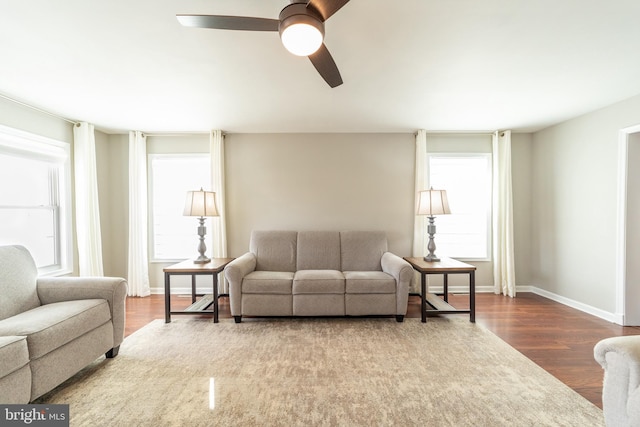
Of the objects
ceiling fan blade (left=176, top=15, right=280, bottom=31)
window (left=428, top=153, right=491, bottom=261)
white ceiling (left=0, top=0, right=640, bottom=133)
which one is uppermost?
white ceiling (left=0, top=0, right=640, bottom=133)

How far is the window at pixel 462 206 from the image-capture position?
4.30 m

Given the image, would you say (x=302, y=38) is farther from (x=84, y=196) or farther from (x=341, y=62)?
(x=84, y=196)

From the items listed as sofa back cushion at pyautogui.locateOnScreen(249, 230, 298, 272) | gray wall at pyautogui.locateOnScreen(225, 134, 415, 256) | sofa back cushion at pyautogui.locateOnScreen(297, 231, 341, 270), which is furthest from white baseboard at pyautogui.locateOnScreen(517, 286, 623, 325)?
sofa back cushion at pyautogui.locateOnScreen(249, 230, 298, 272)

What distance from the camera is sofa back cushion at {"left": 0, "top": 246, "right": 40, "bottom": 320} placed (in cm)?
208

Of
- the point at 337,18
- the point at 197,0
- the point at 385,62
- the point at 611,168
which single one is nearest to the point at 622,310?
the point at 611,168

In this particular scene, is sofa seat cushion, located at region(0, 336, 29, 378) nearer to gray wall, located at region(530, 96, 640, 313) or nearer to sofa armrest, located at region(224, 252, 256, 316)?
sofa armrest, located at region(224, 252, 256, 316)

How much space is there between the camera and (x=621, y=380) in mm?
1280

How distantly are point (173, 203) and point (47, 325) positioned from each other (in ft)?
8.72

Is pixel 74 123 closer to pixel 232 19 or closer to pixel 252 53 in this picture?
pixel 252 53

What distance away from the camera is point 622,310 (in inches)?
121

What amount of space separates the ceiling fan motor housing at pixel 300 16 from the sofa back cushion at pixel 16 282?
2.73 m

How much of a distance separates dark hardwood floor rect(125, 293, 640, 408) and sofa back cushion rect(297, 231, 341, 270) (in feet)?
3.75

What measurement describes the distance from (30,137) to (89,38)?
2094mm

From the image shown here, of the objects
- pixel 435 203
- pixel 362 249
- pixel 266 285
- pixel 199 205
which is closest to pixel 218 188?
pixel 199 205
